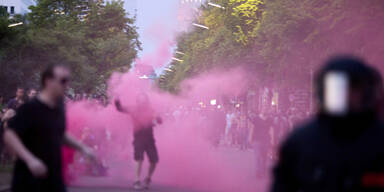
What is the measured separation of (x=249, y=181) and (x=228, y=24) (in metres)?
25.5

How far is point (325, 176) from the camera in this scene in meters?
2.75

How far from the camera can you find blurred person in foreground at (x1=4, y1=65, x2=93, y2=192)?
187 inches

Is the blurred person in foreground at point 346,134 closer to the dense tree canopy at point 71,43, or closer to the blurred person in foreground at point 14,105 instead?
the blurred person in foreground at point 14,105

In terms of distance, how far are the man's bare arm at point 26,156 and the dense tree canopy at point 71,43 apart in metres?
28.1

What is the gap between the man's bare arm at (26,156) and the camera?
4.47 m

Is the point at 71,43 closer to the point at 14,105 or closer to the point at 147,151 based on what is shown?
the point at 14,105

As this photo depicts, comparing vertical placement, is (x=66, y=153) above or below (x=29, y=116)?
below

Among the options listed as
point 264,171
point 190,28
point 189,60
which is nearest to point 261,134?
point 264,171

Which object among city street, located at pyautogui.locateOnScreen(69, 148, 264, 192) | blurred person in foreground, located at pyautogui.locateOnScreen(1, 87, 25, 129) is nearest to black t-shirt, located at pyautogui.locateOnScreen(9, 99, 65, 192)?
city street, located at pyautogui.locateOnScreen(69, 148, 264, 192)

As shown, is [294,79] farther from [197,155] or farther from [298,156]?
[298,156]

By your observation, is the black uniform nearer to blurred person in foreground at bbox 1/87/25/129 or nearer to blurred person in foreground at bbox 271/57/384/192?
blurred person in foreground at bbox 271/57/384/192

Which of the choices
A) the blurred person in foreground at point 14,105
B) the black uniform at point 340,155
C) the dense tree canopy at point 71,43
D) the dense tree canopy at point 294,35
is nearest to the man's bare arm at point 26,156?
the black uniform at point 340,155

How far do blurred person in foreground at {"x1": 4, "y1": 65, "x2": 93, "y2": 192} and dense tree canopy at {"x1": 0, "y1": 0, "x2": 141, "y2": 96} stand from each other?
91.7 feet

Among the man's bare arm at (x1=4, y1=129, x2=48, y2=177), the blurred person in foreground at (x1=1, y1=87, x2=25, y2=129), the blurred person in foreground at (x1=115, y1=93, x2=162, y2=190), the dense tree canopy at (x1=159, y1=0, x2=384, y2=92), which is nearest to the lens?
the man's bare arm at (x1=4, y1=129, x2=48, y2=177)
